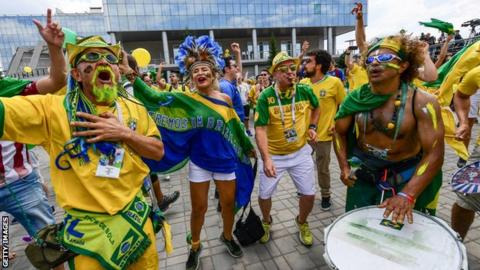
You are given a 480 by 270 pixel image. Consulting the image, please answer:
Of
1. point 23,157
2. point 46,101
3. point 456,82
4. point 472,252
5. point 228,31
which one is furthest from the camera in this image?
point 228,31

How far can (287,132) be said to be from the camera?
3.32 meters

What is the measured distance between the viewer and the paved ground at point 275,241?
3.02 m

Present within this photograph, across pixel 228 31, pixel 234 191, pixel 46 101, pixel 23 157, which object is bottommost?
pixel 234 191

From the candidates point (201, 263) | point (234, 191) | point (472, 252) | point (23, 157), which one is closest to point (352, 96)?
point (234, 191)

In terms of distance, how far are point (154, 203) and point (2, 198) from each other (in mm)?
1443

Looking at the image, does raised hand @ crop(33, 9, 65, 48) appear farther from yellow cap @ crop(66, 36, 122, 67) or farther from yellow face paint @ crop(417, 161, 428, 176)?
yellow face paint @ crop(417, 161, 428, 176)

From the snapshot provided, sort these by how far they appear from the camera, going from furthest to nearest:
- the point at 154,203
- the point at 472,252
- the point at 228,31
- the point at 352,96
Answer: the point at 228,31
the point at 472,252
the point at 352,96
the point at 154,203

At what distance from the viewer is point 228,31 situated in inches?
1777

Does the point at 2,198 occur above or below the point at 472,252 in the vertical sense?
above

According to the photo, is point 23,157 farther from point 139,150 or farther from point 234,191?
point 234,191

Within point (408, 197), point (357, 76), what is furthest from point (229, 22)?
point (408, 197)

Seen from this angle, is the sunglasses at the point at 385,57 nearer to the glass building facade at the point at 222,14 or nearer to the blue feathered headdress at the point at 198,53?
the blue feathered headdress at the point at 198,53

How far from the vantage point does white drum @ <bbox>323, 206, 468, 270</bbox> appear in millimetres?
1499

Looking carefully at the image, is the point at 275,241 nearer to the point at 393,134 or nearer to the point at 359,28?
the point at 393,134
